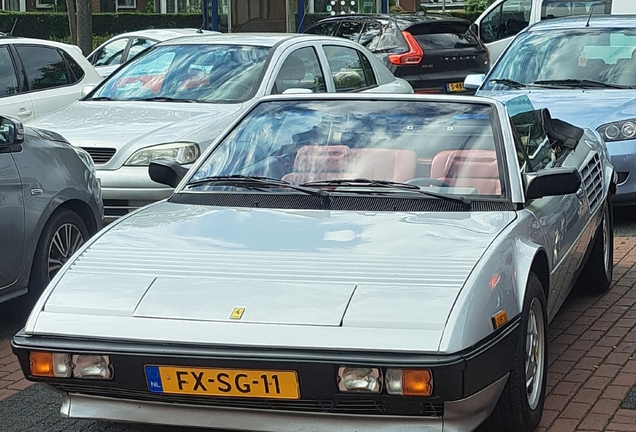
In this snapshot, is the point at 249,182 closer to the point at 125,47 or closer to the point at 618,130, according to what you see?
the point at 618,130

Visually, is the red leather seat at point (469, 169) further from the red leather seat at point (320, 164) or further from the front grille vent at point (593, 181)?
the front grille vent at point (593, 181)

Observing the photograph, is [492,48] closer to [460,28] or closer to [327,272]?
[460,28]

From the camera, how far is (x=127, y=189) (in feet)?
26.7

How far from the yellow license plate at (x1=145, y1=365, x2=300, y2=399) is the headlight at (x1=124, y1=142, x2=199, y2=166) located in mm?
4485

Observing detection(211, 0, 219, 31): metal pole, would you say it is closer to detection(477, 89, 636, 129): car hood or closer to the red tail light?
the red tail light

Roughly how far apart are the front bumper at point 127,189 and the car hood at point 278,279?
3.45 m

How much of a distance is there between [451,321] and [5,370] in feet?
9.11

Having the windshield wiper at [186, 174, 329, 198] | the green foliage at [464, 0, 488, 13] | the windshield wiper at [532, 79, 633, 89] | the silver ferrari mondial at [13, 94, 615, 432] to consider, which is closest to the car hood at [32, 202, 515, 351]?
the silver ferrari mondial at [13, 94, 615, 432]

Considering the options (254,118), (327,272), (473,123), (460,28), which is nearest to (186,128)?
(254,118)

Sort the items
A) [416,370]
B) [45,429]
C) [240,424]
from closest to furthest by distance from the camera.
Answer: [416,370] → [240,424] → [45,429]

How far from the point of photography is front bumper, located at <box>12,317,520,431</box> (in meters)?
3.60

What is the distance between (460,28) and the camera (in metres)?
16.8

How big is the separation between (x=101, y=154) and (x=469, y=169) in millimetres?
4166

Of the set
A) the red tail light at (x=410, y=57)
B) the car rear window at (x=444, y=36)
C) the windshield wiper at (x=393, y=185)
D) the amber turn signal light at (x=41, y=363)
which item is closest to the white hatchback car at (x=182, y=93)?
the windshield wiper at (x=393, y=185)
